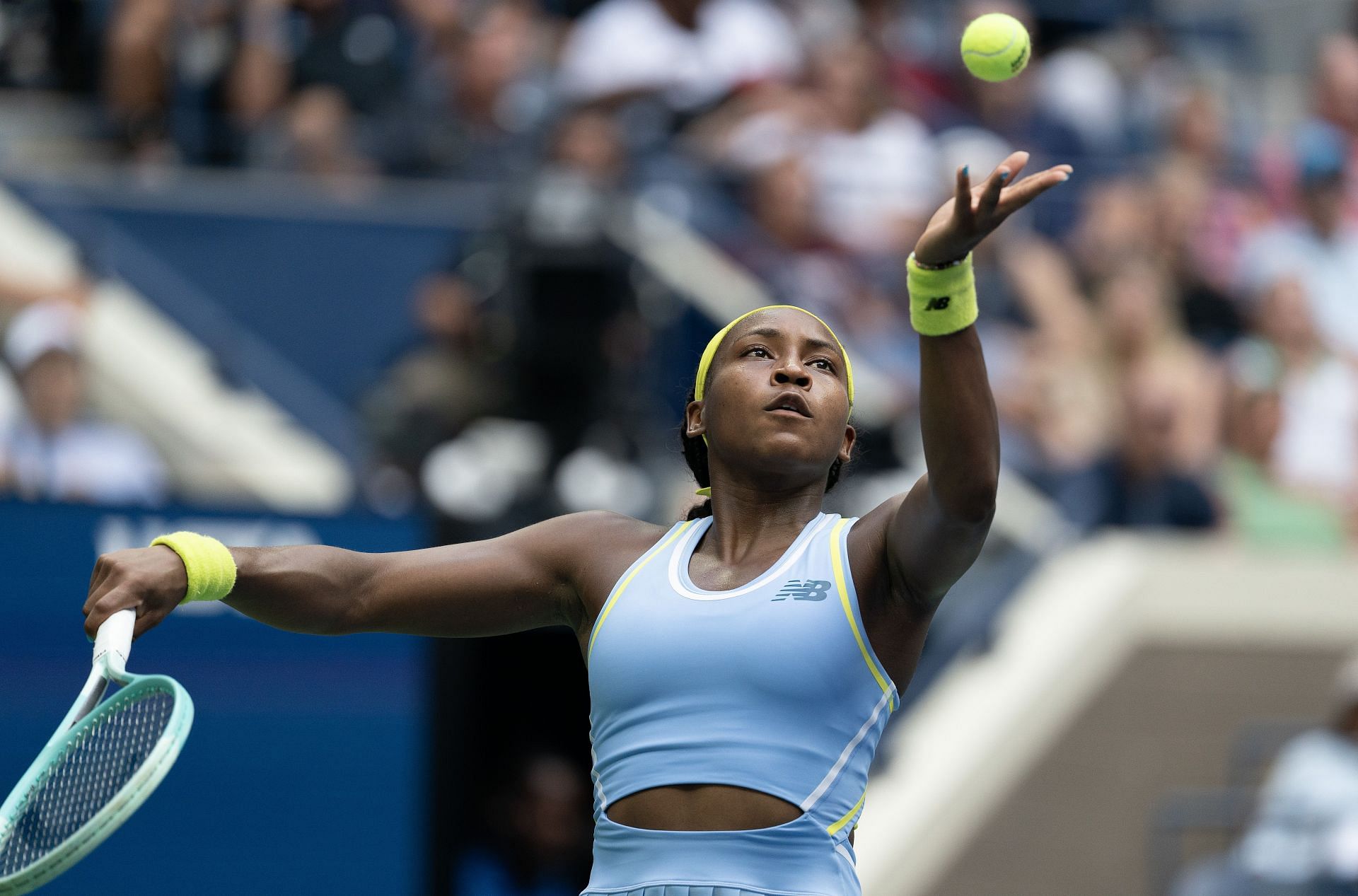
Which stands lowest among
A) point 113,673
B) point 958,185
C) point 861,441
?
point 113,673

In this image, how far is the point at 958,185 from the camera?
117 inches

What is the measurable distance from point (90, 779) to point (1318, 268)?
30.7ft

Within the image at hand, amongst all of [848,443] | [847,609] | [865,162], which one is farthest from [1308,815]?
[847,609]

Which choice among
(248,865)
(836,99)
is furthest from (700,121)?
(248,865)

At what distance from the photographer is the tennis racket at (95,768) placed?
3094 millimetres

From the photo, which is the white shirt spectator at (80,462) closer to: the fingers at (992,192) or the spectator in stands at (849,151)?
the spectator in stands at (849,151)

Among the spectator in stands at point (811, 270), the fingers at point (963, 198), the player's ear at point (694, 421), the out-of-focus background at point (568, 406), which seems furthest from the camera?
the spectator in stands at point (811, 270)

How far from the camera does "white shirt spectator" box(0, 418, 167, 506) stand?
23.0 ft

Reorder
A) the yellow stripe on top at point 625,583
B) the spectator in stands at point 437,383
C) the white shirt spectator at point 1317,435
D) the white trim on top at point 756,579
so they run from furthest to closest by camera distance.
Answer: the white shirt spectator at point 1317,435 < the spectator in stands at point 437,383 < the yellow stripe on top at point 625,583 < the white trim on top at point 756,579

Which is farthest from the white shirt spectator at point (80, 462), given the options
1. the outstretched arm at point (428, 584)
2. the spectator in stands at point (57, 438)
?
the outstretched arm at point (428, 584)

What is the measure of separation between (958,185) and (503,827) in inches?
208

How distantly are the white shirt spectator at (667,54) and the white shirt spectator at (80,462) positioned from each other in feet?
11.4

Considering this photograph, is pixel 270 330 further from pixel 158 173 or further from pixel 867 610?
pixel 867 610

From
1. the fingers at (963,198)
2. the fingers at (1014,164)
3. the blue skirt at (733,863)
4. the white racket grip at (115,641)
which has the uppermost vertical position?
the fingers at (1014,164)
